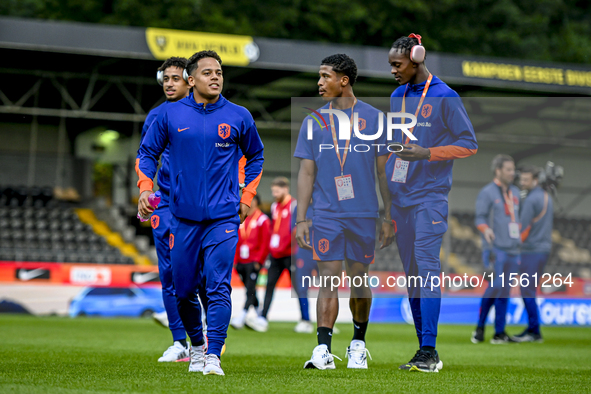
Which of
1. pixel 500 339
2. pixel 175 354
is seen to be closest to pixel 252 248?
pixel 500 339

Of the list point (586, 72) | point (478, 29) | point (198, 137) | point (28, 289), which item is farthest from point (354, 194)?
point (478, 29)

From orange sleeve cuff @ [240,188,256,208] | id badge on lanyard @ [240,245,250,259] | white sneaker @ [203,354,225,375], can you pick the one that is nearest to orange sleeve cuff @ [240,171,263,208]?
orange sleeve cuff @ [240,188,256,208]

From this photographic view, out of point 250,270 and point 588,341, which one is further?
point 250,270

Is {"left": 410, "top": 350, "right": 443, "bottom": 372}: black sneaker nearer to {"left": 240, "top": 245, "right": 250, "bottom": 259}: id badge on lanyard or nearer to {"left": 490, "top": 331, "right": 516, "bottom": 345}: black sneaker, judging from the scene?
{"left": 490, "top": 331, "right": 516, "bottom": 345}: black sneaker

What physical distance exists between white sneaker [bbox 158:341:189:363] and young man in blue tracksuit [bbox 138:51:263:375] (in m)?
0.93

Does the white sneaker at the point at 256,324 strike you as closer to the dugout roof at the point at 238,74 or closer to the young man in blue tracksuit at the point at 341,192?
the young man in blue tracksuit at the point at 341,192

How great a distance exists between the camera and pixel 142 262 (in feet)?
65.1

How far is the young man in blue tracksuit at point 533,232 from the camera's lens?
1009 cm

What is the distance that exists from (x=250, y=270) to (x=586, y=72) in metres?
12.5

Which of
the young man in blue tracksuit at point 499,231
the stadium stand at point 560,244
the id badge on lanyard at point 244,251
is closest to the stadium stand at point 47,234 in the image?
the id badge on lanyard at point 244,251

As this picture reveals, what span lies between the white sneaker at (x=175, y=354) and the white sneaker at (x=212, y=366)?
135 centimetres

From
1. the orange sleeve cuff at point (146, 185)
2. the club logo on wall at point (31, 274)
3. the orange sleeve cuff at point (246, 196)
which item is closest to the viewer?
the orange sleeve cuff at point (146, 185)

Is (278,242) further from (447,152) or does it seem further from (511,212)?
(447,152)

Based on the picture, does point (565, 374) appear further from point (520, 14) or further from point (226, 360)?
point (520, 14)
